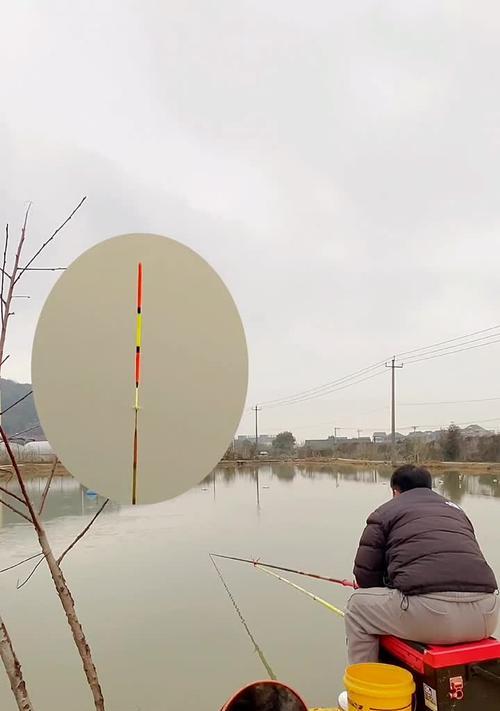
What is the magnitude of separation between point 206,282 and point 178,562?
563 centimetres

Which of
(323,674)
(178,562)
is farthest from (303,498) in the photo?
(323,674)

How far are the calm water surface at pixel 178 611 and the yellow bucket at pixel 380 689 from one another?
1451 millimetres

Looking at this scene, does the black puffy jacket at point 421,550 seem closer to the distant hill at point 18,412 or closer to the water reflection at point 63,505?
the distant hill at point 18,412

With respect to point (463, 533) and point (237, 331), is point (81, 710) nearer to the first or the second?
point (463, 533)

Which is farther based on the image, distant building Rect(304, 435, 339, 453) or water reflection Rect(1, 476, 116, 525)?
distant building Rect(304, 435, 339, 453)

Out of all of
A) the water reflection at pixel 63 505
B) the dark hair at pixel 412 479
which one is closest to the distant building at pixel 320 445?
the water reflection at pixel 63 505

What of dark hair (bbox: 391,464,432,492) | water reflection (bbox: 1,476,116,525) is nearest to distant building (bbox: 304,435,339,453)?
water reflection (bbox: 1,476,116,525)

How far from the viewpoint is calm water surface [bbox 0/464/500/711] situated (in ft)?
10.8

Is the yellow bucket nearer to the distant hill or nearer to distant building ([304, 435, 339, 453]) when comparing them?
the distant hill

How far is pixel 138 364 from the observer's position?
1434 mm
